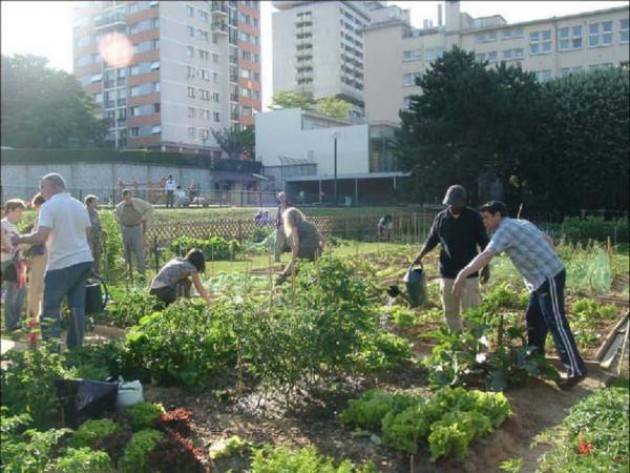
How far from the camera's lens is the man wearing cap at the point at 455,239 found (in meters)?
6.84

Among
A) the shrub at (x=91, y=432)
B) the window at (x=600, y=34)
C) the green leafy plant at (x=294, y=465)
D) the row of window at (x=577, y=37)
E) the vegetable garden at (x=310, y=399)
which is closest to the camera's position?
the green leafy plant at (x=294, y=465)

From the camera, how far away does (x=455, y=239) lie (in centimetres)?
689

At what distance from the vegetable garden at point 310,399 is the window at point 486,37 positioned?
44.6 metres

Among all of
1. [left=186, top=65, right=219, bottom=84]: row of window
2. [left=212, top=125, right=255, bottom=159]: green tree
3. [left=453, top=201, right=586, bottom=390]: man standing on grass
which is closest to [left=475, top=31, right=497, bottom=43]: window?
[left=212, top=125, right=255, bottom=159]: green tree

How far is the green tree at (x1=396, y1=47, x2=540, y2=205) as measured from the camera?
26031 mm

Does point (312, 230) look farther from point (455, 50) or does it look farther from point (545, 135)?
point (455, 50)

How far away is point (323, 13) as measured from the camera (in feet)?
40.6

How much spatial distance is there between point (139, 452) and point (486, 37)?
162ft

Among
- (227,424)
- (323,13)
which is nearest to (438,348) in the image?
(227,424)

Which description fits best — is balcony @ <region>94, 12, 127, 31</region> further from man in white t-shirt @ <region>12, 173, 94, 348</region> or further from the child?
man in white t-shirt @ <region>12, 173, 94, 348</region>

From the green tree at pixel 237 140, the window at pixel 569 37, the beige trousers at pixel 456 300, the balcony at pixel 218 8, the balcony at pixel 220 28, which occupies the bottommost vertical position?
the beige trousers at pixel 456 300

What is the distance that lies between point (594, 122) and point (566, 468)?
3219 centimetres

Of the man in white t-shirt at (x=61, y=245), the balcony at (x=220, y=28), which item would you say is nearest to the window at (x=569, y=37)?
the balcony at (x=220, y=28)

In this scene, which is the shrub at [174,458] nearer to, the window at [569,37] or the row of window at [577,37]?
the row of window at [577,37]
